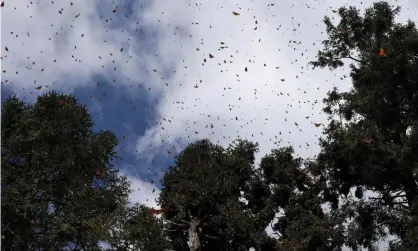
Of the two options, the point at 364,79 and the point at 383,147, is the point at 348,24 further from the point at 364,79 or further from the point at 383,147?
the point at 383,147

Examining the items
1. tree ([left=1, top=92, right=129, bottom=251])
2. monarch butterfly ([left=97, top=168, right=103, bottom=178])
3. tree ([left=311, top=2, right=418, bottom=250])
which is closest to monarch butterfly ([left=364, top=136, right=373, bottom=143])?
tree ([left=311, top=2, right=418, bottom=250])

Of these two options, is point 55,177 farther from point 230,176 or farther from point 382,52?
point 382,52

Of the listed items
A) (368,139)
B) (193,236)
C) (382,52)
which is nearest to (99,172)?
(193,236)

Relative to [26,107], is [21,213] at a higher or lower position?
lower

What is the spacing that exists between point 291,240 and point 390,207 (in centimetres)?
686

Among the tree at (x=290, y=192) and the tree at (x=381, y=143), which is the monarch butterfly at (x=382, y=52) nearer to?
the tree at (x=381, y=143)

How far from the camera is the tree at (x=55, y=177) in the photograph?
15.7 m

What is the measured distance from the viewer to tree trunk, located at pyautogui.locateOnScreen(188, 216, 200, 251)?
24.1 meters

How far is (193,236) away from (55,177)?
1013 centimetres

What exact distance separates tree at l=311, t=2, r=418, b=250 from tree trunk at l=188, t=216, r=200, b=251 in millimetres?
8525

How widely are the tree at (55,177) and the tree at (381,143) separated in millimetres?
11699

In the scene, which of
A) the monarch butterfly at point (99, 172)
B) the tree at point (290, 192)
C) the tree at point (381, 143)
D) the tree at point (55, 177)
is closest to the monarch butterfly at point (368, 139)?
the tree at point (381, 143)

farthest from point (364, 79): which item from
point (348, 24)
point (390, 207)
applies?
point (390, 207)

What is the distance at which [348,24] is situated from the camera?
82.4ft
